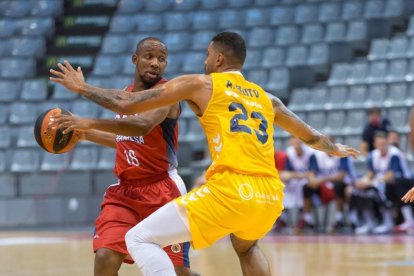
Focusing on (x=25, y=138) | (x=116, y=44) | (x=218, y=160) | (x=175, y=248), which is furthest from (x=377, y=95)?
(x=218, y=160)

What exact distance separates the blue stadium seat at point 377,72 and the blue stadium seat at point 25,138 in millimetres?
6262

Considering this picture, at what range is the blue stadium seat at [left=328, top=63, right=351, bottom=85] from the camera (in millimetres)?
16047

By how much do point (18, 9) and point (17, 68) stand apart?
2318mm

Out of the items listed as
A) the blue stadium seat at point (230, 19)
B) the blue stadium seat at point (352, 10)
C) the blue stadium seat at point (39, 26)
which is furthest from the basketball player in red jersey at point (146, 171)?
the blue stadium seat at point (39, 26)

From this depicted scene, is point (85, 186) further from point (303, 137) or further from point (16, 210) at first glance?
point (303, 137)

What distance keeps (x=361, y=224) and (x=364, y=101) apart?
2741 mm

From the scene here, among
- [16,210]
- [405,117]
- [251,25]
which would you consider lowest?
[16,210]

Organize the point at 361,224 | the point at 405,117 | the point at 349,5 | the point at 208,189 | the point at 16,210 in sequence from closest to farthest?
the point at 208,189, the point at 361,224, the point at 405,117, the point at 16,210, the point at 349,5

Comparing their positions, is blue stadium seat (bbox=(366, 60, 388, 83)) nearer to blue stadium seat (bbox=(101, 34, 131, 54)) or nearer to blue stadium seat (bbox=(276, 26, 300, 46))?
blue stadium seat (bbox=(276, 26, 300, 46))

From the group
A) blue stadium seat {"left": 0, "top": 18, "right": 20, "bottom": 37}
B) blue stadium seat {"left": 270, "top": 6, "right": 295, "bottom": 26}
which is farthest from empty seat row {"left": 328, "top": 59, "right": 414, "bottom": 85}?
blue stadium seat {"left": 0, "top": 18, "right": 20, "bottom": 37}

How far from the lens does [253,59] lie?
56.6 ft

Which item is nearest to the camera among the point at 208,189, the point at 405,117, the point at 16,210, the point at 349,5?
the point at 208,189

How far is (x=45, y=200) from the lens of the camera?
15.8 m

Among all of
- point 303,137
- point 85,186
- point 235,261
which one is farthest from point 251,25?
point 303,137
